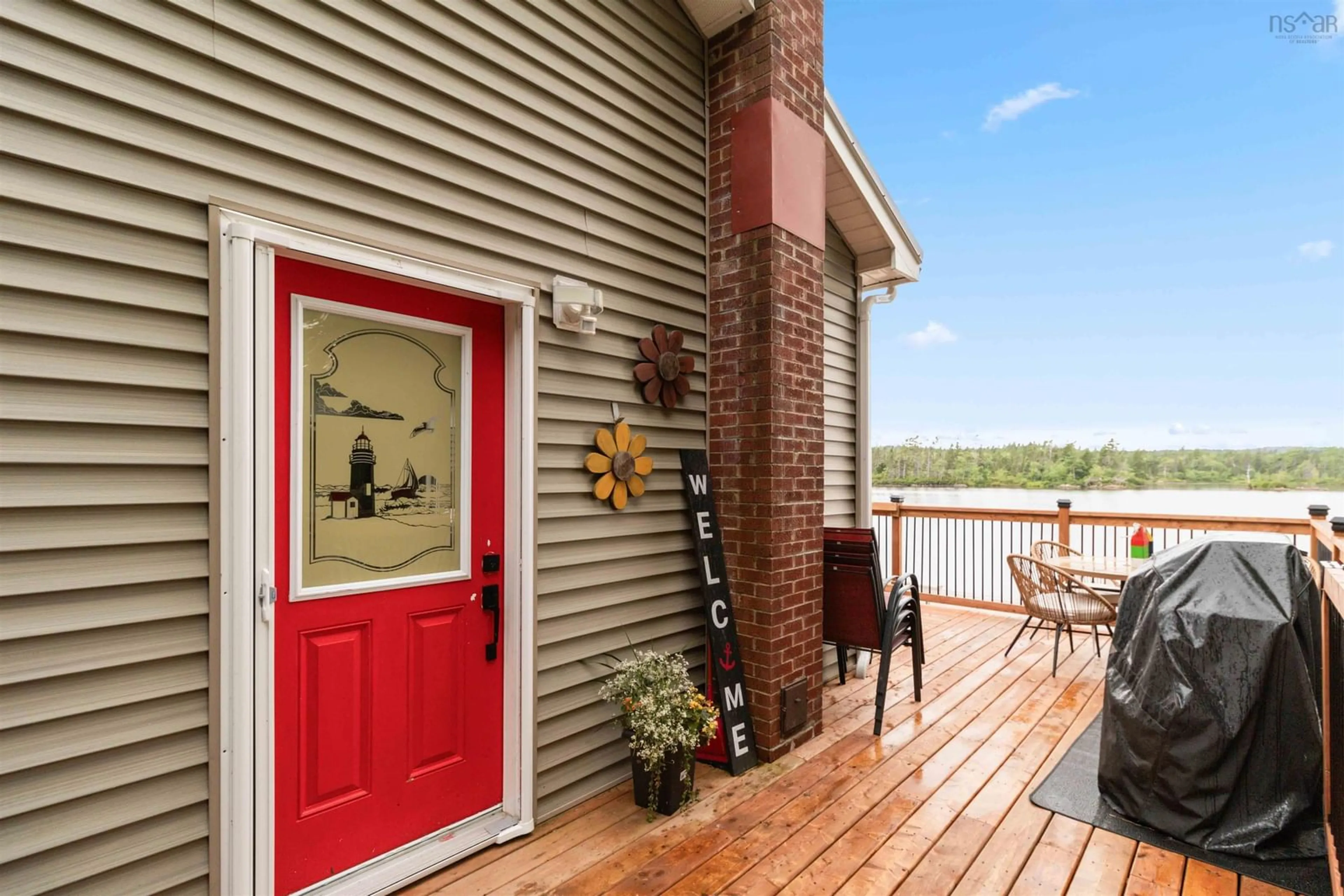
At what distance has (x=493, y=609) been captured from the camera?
2441 millimetres

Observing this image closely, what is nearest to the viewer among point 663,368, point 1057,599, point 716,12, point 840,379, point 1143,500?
point 663,368

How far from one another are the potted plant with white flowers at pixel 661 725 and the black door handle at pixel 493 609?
0.52 m

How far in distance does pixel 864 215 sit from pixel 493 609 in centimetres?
388

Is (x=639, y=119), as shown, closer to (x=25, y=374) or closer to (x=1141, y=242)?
(x=25, y=374)

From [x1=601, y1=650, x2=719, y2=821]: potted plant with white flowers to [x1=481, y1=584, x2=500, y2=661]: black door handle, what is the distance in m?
0.52

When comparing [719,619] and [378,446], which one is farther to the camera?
[719,619]

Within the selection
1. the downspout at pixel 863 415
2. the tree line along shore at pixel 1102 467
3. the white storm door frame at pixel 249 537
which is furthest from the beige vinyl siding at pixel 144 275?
the tree line along shore at pixel 1102 467

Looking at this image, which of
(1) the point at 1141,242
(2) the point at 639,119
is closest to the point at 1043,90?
(1) the point at 1141,242

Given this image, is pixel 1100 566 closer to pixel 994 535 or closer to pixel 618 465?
pixel 994 535

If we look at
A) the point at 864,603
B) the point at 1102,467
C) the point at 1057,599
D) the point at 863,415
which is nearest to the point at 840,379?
the point at 863,415

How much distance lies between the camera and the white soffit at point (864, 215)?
4184 mm

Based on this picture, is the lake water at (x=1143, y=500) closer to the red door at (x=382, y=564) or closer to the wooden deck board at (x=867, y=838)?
the wooden deck board at (x=867, y=838)

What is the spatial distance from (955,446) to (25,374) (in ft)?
29.7

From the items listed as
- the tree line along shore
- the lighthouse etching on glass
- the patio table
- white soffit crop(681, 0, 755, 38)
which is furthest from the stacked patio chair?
the tree line along shore
